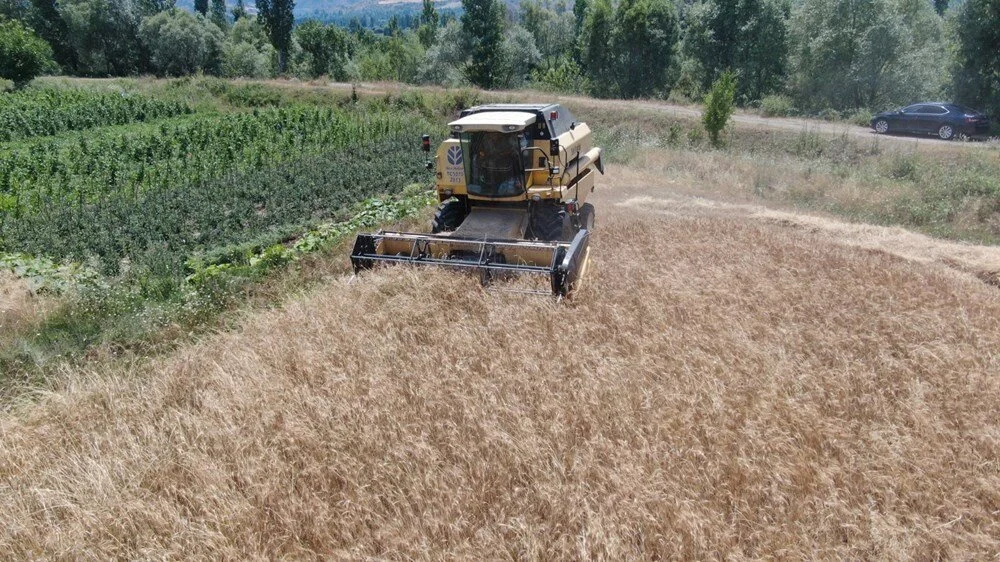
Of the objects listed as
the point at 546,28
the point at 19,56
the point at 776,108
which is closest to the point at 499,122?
the point at 776,108

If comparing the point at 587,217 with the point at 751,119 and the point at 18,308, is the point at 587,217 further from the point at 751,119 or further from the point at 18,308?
the point at 751,119

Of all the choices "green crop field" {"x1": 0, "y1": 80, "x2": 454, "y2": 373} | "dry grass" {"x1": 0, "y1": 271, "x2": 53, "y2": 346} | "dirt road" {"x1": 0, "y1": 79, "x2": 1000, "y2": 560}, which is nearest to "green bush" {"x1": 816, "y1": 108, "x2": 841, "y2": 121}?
"green crop field" {"x1": 0, "y1": 80, "x2": 454, "y2": 373}

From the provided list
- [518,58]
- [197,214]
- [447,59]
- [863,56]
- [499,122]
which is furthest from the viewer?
[518,58]

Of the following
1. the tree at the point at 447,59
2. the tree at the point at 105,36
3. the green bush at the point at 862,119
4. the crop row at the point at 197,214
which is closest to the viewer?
the crop row at the point at 197,214

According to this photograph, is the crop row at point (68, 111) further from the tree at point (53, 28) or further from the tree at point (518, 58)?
the tree at point (53, 28)

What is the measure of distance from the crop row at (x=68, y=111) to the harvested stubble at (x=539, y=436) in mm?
22298

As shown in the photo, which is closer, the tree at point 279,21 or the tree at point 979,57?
the tree at point 979,57

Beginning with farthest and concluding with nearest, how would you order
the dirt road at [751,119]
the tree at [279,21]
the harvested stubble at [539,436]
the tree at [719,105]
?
the tree at [279,21] → the tree at [719,105] → the dirt road at [751,119] → the harvested stubble at [539,436]

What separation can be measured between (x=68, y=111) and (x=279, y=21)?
77.3 feet

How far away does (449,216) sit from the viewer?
962cm

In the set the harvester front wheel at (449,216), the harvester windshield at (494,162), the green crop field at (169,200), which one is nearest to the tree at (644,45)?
the green crop field at (169,200)

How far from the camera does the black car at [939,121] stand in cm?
2050

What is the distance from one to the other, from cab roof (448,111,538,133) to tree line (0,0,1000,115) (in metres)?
16.1

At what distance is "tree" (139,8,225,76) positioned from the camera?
135 ft
